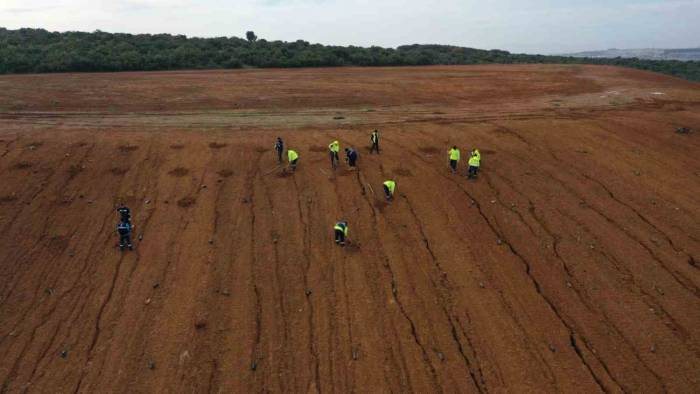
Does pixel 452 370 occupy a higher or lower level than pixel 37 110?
lower

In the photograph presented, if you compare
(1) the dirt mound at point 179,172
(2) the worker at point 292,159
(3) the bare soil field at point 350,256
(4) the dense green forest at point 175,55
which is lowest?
(3) the bare soil field at point 350,256

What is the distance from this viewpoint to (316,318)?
508 inches

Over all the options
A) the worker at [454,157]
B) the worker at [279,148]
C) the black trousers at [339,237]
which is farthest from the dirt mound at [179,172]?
the worker at [454,157]

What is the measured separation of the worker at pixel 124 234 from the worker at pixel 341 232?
7.01 meters

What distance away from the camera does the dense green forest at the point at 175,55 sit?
45844 mm

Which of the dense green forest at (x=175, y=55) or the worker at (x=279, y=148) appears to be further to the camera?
the dense green forest at (x=175, y=55)

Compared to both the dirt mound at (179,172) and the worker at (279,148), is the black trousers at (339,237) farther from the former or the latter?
the dirt mound at (179,172)

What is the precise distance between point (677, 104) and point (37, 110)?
4180 cm

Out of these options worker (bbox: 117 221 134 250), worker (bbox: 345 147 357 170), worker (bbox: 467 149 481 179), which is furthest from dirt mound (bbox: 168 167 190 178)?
worker (bbox: 467 149 481 179)

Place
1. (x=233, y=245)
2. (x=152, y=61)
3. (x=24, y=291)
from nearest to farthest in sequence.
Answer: (x=24, y=291) < (x=233, y=245) < (x=152, y=61)

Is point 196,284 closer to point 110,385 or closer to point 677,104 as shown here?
point 110,385

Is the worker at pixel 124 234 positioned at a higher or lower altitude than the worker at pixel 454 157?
lower

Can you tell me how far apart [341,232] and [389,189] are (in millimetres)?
3278

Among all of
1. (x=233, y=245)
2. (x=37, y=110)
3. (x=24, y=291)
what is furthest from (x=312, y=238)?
(x=37, y=110)
